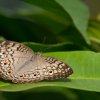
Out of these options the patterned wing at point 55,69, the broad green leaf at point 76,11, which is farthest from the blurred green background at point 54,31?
the patterned wing at point 55,69

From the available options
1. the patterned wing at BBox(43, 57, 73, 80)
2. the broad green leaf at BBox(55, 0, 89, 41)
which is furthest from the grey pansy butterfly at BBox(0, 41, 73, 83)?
the broad green leaf at BBox(55, 0, 89, 41)

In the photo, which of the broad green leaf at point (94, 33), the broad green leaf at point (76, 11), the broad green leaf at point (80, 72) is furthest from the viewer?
the broad green leaf at point (94, 33)

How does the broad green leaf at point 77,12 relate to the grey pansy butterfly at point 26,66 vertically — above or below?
above

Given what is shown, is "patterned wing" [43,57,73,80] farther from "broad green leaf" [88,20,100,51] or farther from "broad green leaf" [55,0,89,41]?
"broad green leaf" [88,20,100,51]

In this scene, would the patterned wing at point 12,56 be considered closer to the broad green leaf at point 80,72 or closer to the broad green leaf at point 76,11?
the broad green leaf at point 80,72

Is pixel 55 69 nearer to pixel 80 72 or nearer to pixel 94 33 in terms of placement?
pixel 80 72

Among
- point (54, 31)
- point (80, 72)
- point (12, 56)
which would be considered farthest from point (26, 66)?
point (54, 31)
